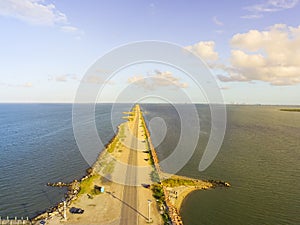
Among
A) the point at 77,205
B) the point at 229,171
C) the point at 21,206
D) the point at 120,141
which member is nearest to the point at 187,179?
the point at 229,171

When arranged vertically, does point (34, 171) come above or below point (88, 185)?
below

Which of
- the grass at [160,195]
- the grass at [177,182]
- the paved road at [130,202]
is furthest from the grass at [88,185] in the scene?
the grass at [177,182]

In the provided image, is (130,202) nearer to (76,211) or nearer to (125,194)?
(125,194)

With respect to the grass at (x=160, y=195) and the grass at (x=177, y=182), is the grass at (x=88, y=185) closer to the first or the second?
the grass at (x=160, y=195)

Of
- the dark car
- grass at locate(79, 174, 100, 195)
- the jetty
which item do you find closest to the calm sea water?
the jetty

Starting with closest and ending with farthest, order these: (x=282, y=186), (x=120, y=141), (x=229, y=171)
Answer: (x=282, y=186)
(x=229, y=171)
(x=120, y=141)

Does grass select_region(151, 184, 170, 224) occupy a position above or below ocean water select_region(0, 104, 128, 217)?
above

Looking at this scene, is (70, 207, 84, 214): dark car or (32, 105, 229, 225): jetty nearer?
(32, 105, 229, 225): jetty

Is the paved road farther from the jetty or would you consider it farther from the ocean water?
the ocean water

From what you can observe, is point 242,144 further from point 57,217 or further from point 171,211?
point 57,217

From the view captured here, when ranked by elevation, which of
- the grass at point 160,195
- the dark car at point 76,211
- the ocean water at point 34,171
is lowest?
the ocean water at point 34,171

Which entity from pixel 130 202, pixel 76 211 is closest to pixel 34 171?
pixel 76 211
